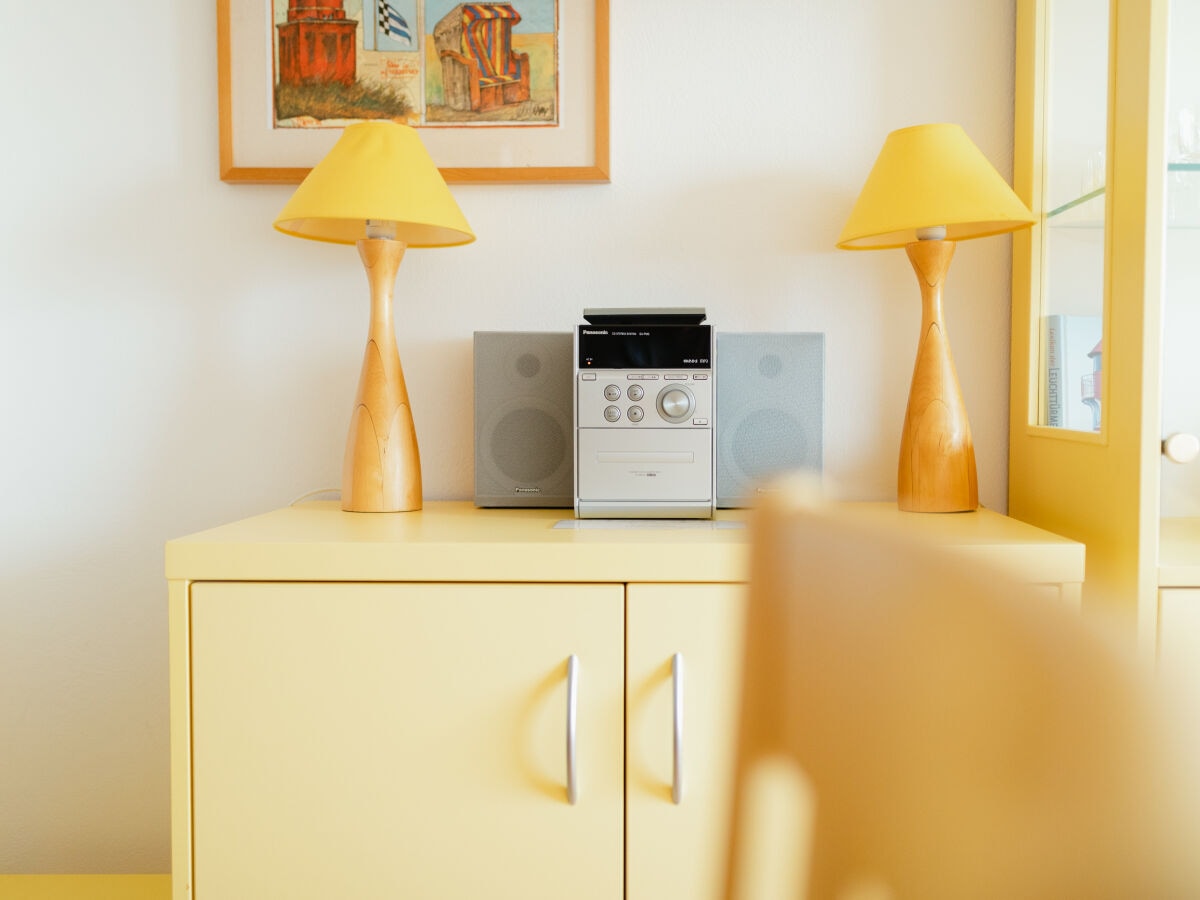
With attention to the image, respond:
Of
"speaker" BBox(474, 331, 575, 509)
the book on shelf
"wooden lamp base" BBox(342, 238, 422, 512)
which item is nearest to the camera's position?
the book on shelf

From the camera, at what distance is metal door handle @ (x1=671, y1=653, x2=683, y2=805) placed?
1.00 m

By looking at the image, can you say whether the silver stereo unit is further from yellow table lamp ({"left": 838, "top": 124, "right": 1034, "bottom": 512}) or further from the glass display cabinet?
the glass display cabinet

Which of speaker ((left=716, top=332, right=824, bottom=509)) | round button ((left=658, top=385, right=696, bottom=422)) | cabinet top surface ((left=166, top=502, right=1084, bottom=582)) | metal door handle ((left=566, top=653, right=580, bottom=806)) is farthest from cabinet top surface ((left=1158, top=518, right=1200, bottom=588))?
metal door handle ((left=566, top=653, right=580, bottom=806))

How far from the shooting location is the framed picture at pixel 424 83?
144cm

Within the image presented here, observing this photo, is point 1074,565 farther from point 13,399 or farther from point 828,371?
point 13,399

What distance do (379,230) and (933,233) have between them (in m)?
0.78

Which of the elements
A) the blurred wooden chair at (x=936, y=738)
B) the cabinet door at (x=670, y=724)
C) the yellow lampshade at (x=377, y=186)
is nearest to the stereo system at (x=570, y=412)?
the yellow lampshade at (x=377, y=186)

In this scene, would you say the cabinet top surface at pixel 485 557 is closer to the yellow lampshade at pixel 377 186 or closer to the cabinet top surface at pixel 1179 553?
the cabinet top surface at pixel 1179 553

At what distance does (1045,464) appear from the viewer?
131cm

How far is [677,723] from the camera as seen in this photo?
3.27ft

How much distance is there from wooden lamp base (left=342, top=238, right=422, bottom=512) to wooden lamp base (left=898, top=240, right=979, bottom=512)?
2.33 feet

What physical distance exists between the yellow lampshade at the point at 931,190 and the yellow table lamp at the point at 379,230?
573mm

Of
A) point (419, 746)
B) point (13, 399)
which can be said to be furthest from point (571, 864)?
point (13, 399)

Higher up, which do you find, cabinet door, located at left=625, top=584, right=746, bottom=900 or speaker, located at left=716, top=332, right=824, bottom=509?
speaker, located at left=716, top=332, right=824, bottom=509
